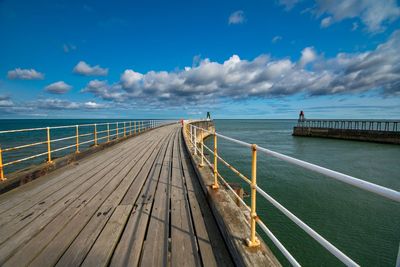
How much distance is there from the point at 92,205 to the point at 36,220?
65 centimetres

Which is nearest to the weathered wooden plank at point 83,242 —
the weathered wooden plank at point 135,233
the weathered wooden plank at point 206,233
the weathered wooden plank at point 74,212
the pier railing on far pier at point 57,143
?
the weathered wooden plank at point 74,212

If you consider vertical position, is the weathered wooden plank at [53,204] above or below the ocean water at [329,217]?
above

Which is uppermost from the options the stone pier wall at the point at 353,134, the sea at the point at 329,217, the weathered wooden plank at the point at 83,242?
the weathered wooden plank at the point at 83,242

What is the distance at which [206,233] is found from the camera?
2285 mm

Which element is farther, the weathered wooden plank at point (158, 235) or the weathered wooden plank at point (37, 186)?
the weathered wooden plank at point (37, 186)

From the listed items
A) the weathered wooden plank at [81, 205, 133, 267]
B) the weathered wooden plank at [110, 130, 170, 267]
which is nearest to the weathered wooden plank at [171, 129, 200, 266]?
the weathered wooden plank at [110, 130, 170, 267]

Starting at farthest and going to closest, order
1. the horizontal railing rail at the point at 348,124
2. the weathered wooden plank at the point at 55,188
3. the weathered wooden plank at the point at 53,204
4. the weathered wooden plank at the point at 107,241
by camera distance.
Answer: the horizontal railing rail at the point at 348,124, the weathered wooden plank at the point at 55,188, the weathered wooden plank at the point at 53,204, the weathered wooden plank at the point at 107,241

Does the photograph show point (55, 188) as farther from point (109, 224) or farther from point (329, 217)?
point (329, 217)

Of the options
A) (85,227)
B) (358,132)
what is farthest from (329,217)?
(358,132)

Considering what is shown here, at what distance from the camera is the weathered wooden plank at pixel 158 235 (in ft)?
6.19

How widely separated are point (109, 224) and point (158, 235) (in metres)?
0.68

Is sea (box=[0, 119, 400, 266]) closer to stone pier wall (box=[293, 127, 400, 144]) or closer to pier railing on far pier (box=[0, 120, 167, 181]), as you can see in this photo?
pier railing on far pier (box=[0, 120, 167, 181])

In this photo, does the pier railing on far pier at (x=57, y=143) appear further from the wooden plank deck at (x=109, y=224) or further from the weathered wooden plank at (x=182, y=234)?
the weathered wooden plank at (x=182, y=234)

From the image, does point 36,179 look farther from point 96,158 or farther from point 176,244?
point 176,244
